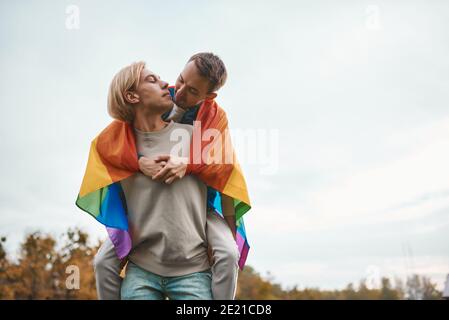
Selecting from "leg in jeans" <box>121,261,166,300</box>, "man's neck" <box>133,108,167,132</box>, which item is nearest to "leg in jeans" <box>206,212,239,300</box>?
"leg in jeans" <box>121,261,166,300</box>

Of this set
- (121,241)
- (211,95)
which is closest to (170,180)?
(121,241)

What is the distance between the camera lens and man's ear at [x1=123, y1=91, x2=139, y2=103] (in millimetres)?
2193

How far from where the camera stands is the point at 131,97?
2.20 meters

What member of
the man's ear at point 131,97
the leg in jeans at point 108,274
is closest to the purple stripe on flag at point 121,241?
the leg in jeans at point 108,274

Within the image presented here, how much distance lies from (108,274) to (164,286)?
9.7 inches

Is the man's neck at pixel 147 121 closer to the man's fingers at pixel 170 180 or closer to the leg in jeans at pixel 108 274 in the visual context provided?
the man's fingers at pixel 170 180

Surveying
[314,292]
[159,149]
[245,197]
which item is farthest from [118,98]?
[314,292]

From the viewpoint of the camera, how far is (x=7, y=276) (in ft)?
50.8

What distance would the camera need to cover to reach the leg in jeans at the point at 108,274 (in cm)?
206

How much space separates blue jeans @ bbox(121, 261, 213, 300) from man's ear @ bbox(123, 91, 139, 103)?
724mm
